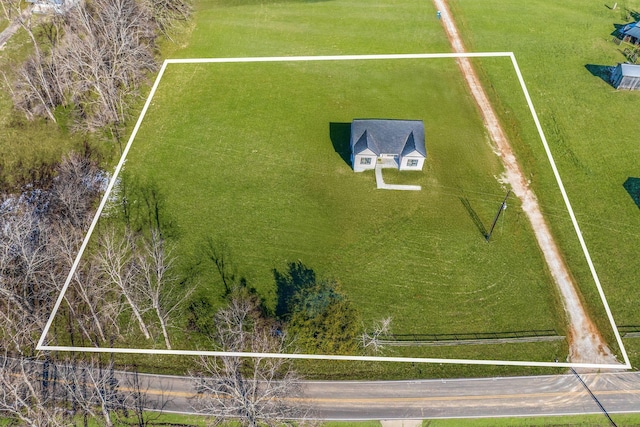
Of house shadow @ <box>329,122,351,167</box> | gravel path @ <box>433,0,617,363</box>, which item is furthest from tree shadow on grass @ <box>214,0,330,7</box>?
house shadow @ <box>329,122,351,167</box>

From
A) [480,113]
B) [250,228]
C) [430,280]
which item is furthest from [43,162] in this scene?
[480,113]

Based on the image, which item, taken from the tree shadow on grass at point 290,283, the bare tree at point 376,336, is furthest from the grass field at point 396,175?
the bare tree at point 376,336

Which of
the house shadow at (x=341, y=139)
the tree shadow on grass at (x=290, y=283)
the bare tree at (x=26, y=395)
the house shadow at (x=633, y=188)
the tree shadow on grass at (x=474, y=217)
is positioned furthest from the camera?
the house shadow at (x=341, y=139)

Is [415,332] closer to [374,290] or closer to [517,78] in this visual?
[374,290]

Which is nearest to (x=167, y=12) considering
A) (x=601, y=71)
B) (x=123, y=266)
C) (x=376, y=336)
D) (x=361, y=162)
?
(x=361, y=162)

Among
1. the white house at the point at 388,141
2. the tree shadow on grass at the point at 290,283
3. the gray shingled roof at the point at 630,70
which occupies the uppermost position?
the gray shingled roof at the point at 630,70

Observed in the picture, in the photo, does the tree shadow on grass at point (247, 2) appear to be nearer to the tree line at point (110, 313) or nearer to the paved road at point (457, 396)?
the tree line at point (110, 313)
